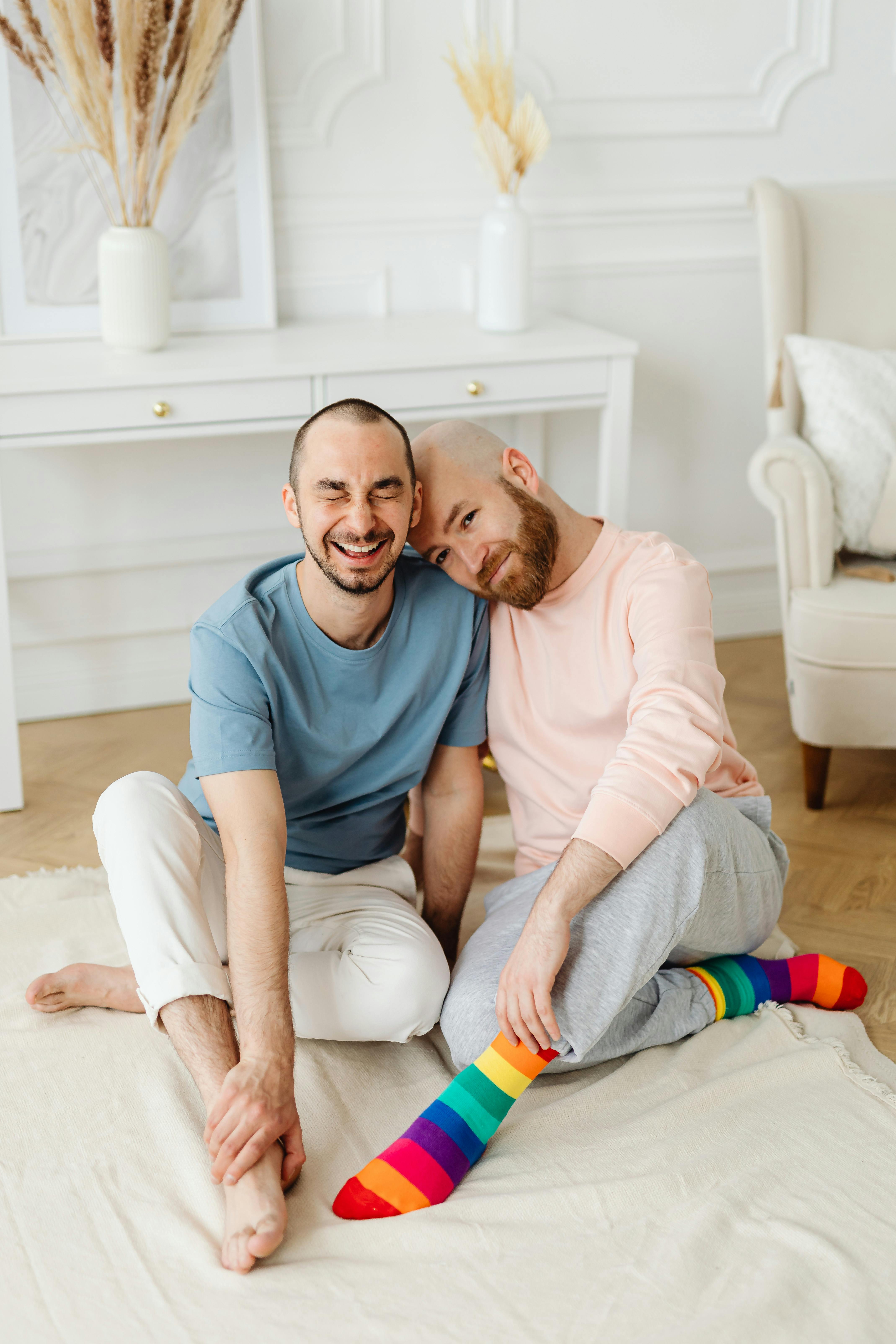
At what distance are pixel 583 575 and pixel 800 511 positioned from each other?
0.89m

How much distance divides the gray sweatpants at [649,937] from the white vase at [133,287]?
1310mm

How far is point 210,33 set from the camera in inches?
88.0

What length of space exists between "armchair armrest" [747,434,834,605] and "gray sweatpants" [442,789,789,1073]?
84 cm

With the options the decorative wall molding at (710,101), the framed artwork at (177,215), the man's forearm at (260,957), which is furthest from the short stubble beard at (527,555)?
the decorative wall molding at (710,101)

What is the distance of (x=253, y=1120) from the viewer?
1.24 m

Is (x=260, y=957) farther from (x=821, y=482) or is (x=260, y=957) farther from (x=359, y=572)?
(x=821, y=482)

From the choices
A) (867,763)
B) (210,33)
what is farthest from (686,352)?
(210,33)

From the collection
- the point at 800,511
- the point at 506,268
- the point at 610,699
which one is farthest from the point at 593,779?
the point at 506,268

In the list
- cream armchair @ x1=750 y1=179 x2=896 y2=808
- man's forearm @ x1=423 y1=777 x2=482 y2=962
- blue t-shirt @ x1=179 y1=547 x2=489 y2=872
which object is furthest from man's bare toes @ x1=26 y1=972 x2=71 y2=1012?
cream armchair @ x1=750 y1=179 x2=896 y2=808

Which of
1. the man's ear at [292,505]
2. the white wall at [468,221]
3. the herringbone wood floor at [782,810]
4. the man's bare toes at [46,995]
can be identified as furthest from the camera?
the white wall at [468,221]

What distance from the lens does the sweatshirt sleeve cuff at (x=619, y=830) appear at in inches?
53.9

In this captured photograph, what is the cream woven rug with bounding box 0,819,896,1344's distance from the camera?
1.14 metres

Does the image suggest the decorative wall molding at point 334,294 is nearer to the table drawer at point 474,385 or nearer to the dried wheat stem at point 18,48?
the table drawer at point 474,385

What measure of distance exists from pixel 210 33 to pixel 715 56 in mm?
1237
